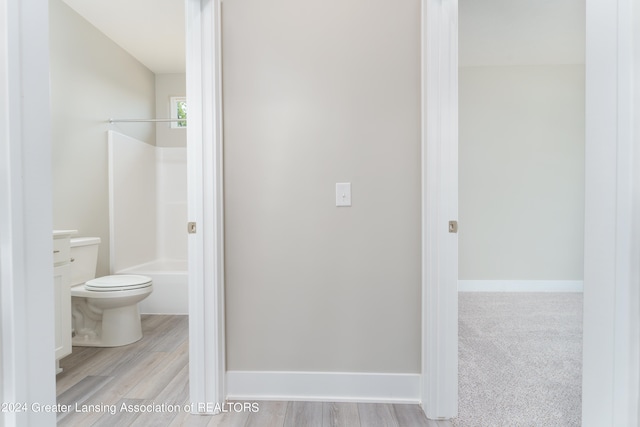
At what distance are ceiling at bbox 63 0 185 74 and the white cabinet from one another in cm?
188

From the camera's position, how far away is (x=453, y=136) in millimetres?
1366

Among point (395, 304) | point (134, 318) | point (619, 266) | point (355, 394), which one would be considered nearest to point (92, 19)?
point (134, 318)

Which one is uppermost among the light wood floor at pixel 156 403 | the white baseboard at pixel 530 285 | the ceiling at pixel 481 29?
the ceiling at pixel 481 29

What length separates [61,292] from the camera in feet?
6.06

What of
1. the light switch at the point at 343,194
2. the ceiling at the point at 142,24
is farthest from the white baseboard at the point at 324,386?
the ceiling at the point at 142,24

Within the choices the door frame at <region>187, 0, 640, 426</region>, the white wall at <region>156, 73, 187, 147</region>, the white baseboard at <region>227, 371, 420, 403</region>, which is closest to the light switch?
the door frame at <region>187, 0, 640, 426</region>

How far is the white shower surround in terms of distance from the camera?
9.16ft

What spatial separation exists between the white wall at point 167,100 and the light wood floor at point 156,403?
2419mm

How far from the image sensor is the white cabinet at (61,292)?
179cm

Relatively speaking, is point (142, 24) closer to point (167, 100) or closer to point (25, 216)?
point (167, 100)

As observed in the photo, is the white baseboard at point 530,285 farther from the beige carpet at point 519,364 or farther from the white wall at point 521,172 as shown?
the beige carpet at point 519,364

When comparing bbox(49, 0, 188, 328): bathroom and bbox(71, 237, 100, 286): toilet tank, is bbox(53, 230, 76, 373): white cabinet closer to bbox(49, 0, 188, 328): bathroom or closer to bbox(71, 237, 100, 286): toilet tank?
bbox(71, 237, 100, 286): toilet tank

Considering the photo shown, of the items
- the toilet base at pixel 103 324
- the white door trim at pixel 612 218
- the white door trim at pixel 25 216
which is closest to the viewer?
the white door trim at pixel 612 218

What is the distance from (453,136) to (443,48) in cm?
40
